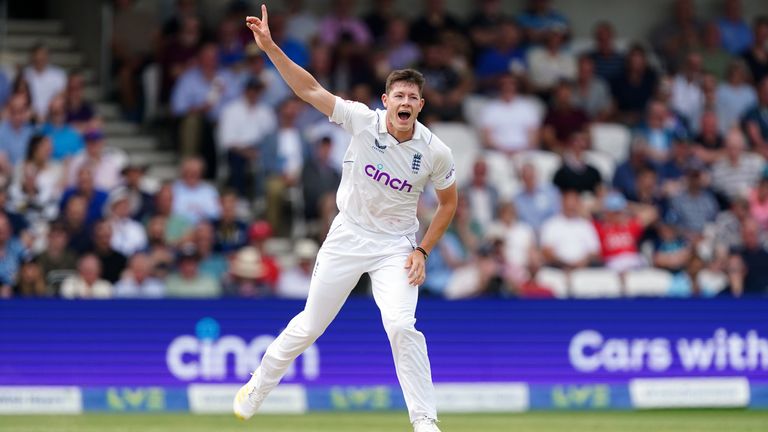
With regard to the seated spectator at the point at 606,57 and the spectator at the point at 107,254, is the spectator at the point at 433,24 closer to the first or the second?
the seated spectator at the point at 606,57

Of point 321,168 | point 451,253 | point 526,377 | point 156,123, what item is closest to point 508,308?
point 526,377

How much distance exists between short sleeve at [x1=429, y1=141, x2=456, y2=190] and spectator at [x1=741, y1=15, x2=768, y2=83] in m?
9.43

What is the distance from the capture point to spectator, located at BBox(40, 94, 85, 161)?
14273 millimetres

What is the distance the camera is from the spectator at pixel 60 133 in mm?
14273

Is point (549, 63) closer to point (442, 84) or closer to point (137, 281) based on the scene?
point (442, 84)

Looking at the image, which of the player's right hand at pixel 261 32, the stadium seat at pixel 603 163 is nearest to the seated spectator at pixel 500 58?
the stadium seat at pixel 603 163

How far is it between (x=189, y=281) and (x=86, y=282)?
945 mm

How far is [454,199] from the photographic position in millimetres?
8797

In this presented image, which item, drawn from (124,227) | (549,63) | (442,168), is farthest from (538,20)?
(442,168)

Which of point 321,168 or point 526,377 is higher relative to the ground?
point 321,168

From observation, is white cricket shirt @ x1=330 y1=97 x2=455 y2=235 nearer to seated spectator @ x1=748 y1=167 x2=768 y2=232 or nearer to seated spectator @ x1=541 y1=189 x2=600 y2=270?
seated spectator @ x1=541 y1=189 x2=600 y2=270

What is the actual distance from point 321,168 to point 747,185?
4558 mm

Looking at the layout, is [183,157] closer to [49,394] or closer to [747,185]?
[49,394]

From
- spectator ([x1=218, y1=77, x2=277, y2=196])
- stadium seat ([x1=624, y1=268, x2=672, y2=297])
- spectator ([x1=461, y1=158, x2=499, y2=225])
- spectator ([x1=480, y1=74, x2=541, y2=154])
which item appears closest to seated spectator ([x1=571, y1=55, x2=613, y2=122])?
spectator ([x1=480, y1=74, x2=541, y2=154])
